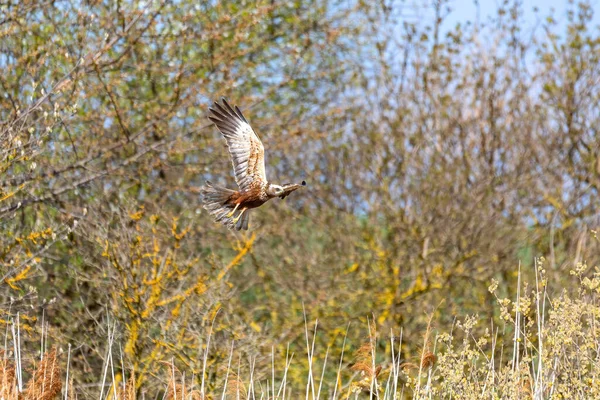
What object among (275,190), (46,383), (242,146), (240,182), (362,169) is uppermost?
(362,169)

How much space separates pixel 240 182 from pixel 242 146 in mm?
310

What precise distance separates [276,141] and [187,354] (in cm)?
352

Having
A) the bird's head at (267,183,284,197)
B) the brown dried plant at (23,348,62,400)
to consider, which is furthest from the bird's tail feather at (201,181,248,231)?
the brown dried plant at (23,348,62,400)

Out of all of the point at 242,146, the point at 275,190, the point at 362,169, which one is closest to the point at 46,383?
the point at 275,190

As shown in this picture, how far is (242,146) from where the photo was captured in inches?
225

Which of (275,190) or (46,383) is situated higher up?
(275,190)

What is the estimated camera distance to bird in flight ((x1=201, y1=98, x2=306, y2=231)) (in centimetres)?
534

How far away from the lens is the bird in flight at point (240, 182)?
5.34 metres

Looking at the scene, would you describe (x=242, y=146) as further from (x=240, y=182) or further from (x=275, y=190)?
(x=275, y=190)

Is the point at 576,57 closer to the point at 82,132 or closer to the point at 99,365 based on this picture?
the point at 82,132

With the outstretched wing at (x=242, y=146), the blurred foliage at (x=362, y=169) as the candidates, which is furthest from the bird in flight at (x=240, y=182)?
the blurred foliage at (x=362, y=169)

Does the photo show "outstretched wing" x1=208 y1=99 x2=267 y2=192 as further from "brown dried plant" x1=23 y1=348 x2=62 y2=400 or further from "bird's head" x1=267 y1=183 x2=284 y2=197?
"brown dried plant" x1=23 y1=348 x2=62 y2=400

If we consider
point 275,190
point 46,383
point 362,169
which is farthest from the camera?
point 362,169

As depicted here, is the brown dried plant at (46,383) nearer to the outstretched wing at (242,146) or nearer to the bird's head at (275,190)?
the bird's head at (275,190)
